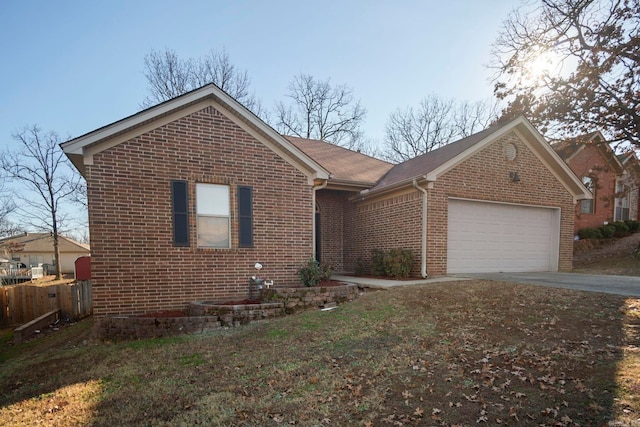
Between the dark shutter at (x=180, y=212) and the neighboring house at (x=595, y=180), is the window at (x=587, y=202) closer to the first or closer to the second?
the neighboring house at (x=595, y=180)

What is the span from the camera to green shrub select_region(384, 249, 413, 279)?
1014 centimetres

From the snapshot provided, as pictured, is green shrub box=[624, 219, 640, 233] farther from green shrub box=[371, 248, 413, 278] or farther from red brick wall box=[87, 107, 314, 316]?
red brick wall box=[87, 107, 314, 316]

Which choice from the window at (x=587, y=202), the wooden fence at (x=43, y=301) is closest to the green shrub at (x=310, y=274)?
the wooden fence at (x=43, y=301)

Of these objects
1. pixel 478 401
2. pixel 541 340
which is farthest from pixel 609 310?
pixel 478 401

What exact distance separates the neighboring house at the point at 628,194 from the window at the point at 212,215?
22.5 metres

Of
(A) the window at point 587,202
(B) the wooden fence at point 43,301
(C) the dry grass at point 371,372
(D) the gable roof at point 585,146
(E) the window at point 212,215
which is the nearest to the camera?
(C) the dry grass at point 371,372

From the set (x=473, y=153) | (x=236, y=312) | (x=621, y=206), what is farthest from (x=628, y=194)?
(x=236, y=312)

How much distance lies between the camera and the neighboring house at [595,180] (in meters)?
18.5

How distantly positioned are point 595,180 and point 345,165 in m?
15.3

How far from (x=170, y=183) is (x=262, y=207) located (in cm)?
226

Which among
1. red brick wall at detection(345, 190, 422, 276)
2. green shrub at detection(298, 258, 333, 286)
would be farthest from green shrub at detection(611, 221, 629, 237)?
green shrub at detection(298, 258, 333, 286)

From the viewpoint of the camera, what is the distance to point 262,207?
8.69 m

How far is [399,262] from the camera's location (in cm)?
1017

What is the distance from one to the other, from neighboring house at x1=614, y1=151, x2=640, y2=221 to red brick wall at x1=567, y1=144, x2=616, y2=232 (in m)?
0.66
